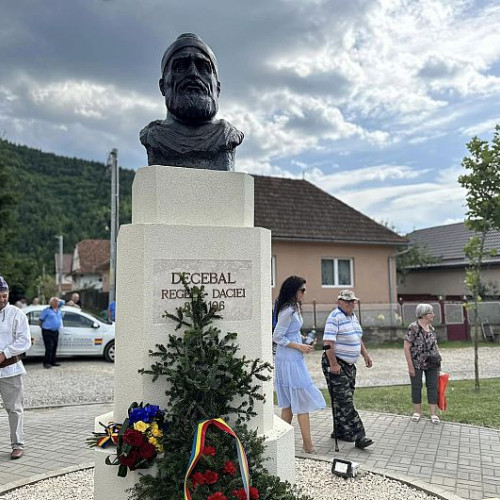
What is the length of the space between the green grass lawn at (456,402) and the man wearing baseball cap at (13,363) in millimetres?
5027

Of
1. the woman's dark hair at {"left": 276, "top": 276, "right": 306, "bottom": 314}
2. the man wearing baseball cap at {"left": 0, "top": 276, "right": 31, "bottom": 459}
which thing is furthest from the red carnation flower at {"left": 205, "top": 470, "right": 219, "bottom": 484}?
the man wearing baseball cap at {"left": 0, "top": 276, "right": 31, "bottom": 459}

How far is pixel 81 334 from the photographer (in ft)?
48.0

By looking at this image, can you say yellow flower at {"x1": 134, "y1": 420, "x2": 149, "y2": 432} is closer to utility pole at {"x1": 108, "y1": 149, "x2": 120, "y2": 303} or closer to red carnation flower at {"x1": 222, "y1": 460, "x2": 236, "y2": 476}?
red carnation flower at {"x1": 222, "y1": 460, "x2": 236, "y2": 476}

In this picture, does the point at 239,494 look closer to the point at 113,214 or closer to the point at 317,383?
the point at 317,383

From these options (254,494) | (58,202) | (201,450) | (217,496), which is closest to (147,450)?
(201,450)

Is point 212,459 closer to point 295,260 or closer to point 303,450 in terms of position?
point 303,450

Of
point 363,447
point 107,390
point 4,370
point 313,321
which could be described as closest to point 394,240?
point 313,321

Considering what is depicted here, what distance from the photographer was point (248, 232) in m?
4.33

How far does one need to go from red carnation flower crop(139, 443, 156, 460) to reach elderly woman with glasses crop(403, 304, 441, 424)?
4.76 metres

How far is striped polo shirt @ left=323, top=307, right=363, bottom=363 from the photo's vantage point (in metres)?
6.33

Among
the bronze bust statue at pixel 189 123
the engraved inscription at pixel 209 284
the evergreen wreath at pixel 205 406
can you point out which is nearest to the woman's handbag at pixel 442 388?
the evergreen wreath at pixel 205 406

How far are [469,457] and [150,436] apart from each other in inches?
152

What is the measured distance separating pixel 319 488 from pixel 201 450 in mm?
1823

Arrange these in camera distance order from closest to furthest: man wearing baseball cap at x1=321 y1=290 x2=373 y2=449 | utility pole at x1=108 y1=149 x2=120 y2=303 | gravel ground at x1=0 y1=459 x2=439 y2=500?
gravel ground at x1=0 y1=459 x2=439 y2=500, man wearing baseball cap at x1=321 y1=290 x2=373 y2=449, utility pole at x1=108 y1=149 x2=120 y2=303
